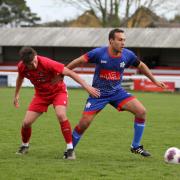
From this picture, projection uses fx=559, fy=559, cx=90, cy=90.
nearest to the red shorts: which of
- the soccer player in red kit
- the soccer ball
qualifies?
the soccer player in red kit

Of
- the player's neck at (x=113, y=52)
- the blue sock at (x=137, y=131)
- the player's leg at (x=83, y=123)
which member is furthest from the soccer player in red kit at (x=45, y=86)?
the blue sock at (x=137, y=131)

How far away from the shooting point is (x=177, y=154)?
8297mm

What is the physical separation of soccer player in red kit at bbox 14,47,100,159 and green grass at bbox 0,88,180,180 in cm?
47

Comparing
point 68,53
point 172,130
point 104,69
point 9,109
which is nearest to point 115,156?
point 104,69

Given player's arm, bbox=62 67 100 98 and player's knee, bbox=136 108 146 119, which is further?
player's knee, bbox=136 108 146 119

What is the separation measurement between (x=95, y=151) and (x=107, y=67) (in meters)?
1.71

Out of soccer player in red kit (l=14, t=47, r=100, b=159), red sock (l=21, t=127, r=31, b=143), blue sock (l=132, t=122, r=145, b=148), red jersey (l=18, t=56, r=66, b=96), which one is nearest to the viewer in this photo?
soccer player in red kit (l=14, t=47, r=100, b=159)

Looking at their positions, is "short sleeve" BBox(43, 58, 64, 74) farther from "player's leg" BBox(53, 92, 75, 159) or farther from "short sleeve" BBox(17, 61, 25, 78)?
"player's leg" BBox(53, 92, 75, 159)

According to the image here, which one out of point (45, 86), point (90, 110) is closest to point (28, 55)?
point (45, 86)

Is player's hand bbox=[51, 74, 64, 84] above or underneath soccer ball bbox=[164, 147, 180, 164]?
above

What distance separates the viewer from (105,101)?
8.95 m

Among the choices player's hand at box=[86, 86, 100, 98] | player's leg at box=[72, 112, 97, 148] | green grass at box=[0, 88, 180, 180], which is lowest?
green grass at box=[0, 88, 180, 180]

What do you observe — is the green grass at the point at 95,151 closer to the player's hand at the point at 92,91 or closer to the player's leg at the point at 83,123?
the player's leg at the point at 83,123

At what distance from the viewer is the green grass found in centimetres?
739
